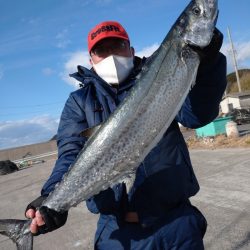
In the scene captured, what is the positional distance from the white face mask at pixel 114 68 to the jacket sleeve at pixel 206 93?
1.94 ft

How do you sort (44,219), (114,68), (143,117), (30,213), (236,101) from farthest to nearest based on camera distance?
(236,101) < (114,68) < (30,213) < (44,219) < (143,117)

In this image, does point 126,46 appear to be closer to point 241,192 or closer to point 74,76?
point 74,76

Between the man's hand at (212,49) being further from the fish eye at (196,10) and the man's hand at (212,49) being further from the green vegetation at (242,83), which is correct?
the green vegetation at (242,83)

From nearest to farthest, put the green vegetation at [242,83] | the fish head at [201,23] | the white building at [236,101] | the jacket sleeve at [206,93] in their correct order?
the fish head at [201,23] < the jacket sleeve at [206,93] < the white building at [236,101] < the green vegetation at [242,83]

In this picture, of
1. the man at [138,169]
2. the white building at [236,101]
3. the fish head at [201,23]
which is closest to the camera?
the fish head at [201,23]

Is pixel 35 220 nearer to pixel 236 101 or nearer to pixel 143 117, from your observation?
pixel 143 117

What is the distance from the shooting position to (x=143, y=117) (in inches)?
111

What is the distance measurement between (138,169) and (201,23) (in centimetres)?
117

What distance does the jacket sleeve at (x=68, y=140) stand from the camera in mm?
3369

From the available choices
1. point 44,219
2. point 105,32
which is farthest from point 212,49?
point 44,219

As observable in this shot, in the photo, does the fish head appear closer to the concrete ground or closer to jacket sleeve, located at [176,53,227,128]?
jacket sleeve, located at [176,53,227,128]

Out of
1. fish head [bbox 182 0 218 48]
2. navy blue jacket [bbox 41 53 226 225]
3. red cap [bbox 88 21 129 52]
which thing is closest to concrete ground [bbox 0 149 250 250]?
navy blue jacket [bbox 41 53 226 225]

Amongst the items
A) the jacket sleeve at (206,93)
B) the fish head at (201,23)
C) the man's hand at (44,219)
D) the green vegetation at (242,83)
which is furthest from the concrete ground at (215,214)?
the green vegetation at (242,83)

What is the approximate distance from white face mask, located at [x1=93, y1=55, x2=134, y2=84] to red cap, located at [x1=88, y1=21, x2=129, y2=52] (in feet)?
0.56
